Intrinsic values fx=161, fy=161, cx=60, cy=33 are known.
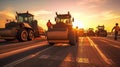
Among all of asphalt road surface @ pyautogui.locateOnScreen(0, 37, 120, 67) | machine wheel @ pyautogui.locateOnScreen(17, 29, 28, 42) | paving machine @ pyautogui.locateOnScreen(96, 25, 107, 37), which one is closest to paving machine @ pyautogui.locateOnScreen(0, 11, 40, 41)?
machine wheel @ pyautogui.locateOnScreen(17, 29, 28, 42)

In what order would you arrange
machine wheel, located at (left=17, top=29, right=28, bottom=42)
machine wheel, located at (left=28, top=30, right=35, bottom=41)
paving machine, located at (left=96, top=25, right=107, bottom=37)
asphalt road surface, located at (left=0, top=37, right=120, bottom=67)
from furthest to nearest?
paving machine, located at (left=96, top=25, right=107, bottom=37) → machine wheel, located at (left=28, top=30, right=35, bottom=41) → machine wheel, located at (left=17, top=29, right=28, bottom=42) → asphalt road surface, located at (left=0, top=37, right=120, bottom=67)

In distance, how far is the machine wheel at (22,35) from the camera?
16.7 meters

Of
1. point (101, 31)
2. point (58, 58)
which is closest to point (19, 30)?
point (58, 58)

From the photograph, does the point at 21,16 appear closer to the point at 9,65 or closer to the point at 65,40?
the point at 65,40

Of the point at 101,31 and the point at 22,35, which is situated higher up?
the point at 101,31

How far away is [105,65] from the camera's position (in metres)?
5.54

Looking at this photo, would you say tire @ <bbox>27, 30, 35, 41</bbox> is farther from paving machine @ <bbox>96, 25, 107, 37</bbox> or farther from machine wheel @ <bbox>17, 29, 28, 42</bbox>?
paving machine @ <bbox>96, 25, 107, 37</bbox>

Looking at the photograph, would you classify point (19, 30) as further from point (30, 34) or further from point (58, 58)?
point (58, 58)

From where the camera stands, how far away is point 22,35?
1709cm

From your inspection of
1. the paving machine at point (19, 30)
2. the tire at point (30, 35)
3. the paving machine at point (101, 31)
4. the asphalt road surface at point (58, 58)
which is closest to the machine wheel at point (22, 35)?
the paving machine at point (19, 30)

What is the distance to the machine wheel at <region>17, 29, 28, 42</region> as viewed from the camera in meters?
16.7

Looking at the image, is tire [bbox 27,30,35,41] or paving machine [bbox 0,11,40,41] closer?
paving machine [bbox 0,11,40,41]

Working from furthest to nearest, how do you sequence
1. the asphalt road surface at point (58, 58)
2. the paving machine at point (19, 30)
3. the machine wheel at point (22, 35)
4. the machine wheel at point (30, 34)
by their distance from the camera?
the machine wheel at point (30, 34) → the machine wheel at point (22, 35) → the paving machine at point (19, 30) → the asphalt road surface at point (58, 58)

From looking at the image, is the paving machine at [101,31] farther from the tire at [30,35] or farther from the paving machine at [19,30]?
the tire at [30,35]
